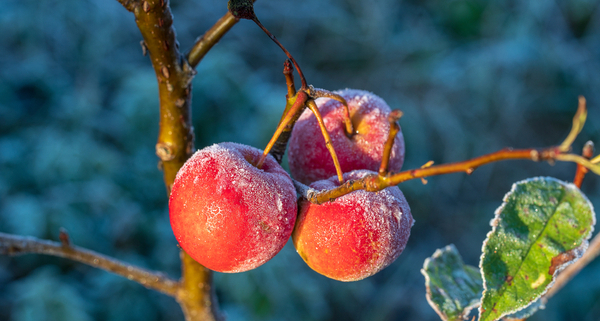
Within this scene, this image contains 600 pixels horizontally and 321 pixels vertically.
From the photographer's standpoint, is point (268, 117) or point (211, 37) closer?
point (211, 37)

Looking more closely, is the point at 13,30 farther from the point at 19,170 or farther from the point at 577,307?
the point at 577,307

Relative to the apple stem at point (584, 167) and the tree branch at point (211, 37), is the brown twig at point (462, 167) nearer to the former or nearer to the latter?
the apple stem at point (584, 167)

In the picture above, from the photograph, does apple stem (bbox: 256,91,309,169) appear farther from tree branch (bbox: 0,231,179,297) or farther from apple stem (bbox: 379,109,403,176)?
tree branch (bbox: 0,231,179,297)

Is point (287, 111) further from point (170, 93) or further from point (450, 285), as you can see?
point (450, 285)

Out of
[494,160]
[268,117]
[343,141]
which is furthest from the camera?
[268,117]

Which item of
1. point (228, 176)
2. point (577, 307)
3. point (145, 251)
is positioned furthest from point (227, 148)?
point (577, 307)

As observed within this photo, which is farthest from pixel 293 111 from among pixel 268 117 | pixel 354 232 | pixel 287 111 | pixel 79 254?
pixel 268 117

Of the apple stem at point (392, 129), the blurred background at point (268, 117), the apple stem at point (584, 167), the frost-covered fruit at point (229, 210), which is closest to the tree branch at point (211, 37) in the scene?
the frost-covered fruit at point (229, 210)
